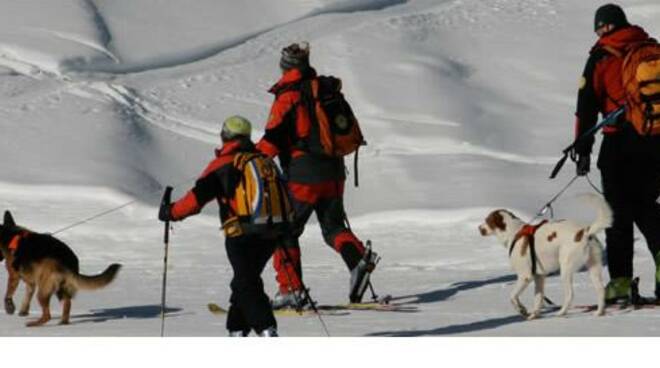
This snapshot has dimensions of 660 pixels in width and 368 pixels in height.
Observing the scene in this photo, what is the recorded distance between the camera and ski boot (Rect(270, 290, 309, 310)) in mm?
8508

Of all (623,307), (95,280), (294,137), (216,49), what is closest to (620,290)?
(623,307)

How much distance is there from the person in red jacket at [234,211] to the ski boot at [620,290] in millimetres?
2182

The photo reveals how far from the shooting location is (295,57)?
8391mm

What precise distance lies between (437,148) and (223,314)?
5.81 m

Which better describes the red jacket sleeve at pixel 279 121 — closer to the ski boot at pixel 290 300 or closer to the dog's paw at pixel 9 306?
the ski boot at pixel 290 300

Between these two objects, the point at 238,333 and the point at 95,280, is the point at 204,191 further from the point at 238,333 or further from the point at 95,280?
the point at 95,280

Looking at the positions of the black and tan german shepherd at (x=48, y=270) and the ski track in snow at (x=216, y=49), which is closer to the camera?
the black and tan german shepherd at (x=48, y=270)

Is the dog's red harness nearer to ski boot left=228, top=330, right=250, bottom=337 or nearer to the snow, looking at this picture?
the snow

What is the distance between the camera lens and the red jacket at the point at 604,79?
792 cm

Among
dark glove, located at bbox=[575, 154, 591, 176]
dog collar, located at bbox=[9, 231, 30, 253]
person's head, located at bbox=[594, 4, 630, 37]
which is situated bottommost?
dog collar, located at bbox=[9, 231, 30, 253]

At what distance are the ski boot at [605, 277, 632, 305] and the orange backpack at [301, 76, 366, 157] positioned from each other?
1609 mm

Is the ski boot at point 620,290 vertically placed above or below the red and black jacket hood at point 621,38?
below

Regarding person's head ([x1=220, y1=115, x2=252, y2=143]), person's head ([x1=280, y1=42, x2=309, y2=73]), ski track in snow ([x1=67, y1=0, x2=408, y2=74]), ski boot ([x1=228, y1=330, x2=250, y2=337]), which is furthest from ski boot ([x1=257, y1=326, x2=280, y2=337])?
ski track in snow ([x1=67, y1=0, x2=408, y2=74])

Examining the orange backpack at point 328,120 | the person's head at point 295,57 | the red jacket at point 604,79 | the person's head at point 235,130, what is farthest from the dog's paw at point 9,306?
the red jacket at point 604,79
